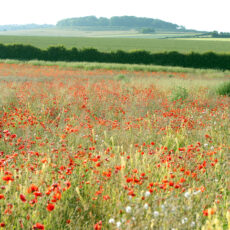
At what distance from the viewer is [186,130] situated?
605 centimetres

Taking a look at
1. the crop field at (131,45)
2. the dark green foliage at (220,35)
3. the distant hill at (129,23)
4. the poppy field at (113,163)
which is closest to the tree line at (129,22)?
the distant hill at (129,23)

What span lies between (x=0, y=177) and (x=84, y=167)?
41.3 inches

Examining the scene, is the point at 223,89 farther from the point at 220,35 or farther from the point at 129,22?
the point at 129,22

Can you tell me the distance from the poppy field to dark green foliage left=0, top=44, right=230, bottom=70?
76.3 ft

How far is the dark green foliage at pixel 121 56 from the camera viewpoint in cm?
3412

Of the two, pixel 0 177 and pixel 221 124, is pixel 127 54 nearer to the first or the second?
pixel 221 124

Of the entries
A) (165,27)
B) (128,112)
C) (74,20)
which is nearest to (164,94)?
(128,112)

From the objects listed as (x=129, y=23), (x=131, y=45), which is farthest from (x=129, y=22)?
(x=131, y=45)

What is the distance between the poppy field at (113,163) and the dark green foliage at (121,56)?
76.3 ft

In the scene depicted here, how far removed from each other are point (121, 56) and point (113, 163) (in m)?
32.8

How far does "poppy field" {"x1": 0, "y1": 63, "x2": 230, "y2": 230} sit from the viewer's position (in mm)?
2637

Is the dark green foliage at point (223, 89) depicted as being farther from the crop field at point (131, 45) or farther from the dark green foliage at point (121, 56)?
the crop field at point (131, 45)

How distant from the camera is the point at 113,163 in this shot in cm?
370

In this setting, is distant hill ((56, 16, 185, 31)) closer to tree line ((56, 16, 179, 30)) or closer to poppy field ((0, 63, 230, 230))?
tree line ((56, 16, 179, 30))
